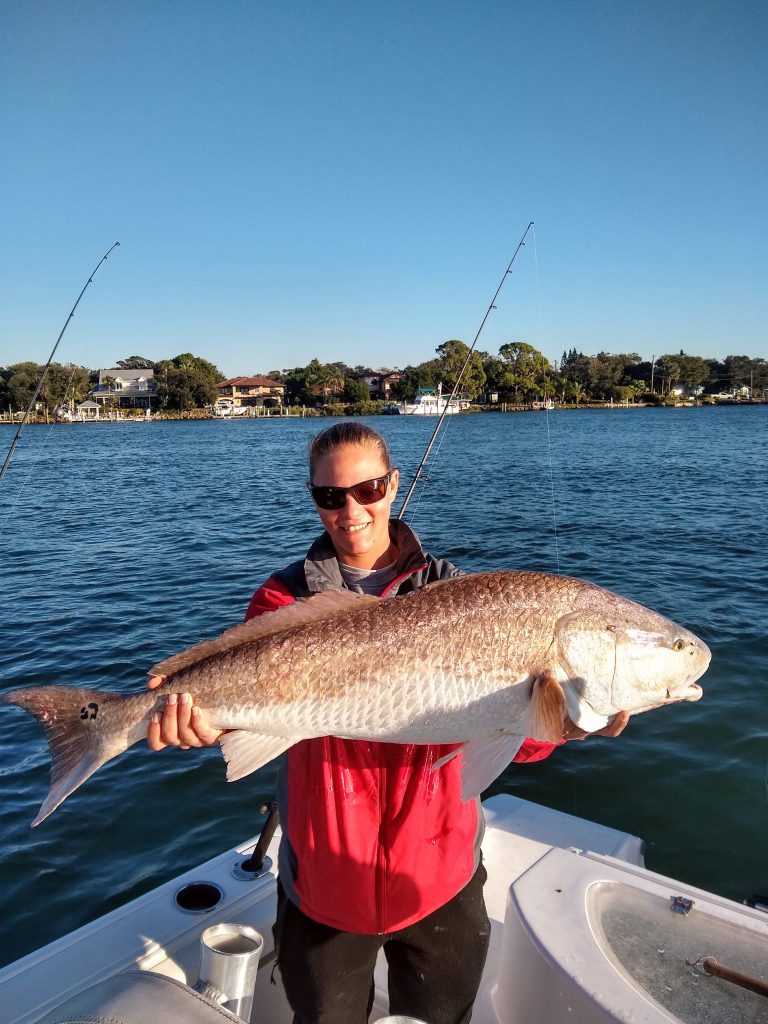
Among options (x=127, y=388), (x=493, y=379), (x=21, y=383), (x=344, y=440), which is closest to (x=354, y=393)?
(x=493, y=379)

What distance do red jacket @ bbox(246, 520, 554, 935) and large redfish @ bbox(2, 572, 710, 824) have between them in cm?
13

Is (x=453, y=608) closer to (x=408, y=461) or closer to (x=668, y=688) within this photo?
(x=668, y=688)

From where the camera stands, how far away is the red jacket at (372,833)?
2621mm

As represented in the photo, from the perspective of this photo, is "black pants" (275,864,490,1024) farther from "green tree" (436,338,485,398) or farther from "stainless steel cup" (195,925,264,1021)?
"green tree" (436,338,485,398)

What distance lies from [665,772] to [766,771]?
3.59 feet

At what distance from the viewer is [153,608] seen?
1447 centimetres

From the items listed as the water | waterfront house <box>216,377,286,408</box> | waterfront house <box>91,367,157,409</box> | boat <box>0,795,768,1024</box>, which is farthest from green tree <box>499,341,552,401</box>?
boat <box>0,795,768,1024</box>

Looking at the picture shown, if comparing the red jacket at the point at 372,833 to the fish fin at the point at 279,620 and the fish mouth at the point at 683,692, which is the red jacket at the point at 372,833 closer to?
the fish fin at the point at 279,620

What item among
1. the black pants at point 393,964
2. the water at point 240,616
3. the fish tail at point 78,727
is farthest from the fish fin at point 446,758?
the water at point 240,616

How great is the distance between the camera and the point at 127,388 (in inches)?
5851

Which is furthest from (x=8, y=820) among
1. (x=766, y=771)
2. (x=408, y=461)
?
(x=408, y=461)

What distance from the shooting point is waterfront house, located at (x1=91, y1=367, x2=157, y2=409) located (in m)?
148

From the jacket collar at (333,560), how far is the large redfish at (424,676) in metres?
0.15

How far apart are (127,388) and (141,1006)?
15770cm
